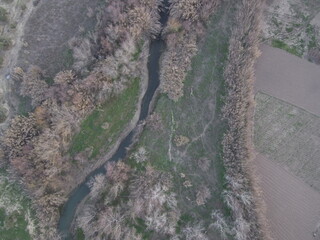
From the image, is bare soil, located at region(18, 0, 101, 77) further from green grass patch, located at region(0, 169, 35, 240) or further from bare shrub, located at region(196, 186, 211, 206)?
bare shrub, located at region(196, 186, 211, 206)

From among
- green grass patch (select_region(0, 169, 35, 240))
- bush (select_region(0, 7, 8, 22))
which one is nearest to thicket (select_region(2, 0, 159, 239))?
green grass patch (select_region(0, 169, 35, 240))

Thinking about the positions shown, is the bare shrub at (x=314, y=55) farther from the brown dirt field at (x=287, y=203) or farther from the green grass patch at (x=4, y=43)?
the green grass patch at (x=4, y=43)

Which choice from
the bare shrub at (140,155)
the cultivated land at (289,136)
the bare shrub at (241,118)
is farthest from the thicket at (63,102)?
the cultivated land at (289,136)

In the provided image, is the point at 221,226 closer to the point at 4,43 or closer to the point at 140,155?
the point at 140,155

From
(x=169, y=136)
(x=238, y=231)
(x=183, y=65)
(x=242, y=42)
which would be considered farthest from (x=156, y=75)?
(x=238, y=231)

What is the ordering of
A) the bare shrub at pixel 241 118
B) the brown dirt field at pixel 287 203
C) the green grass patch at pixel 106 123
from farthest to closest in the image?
the green grass patch at pixel 106 123
the brown dirt field at pixel 287 203
the bare shrub at pixel 241 118

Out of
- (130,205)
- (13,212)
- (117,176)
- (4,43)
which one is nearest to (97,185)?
(117,176)
